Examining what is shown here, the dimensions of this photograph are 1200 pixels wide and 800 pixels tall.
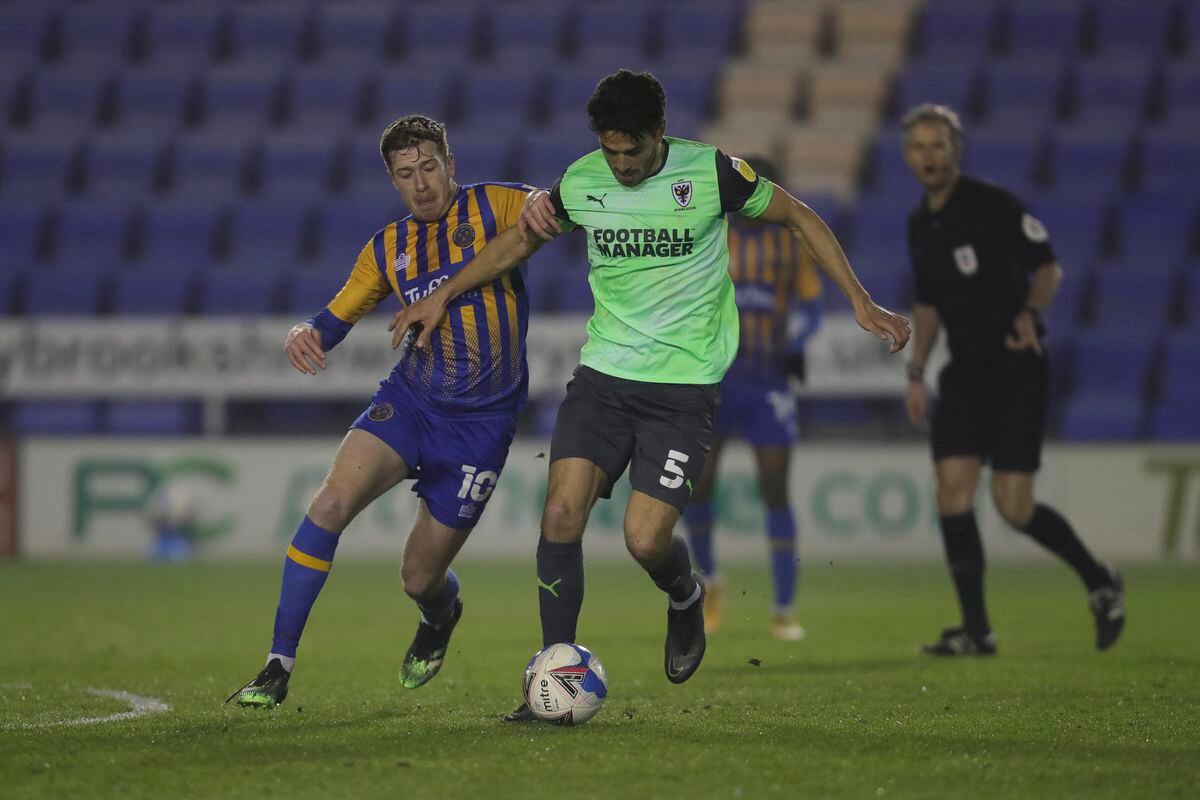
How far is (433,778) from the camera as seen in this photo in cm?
411

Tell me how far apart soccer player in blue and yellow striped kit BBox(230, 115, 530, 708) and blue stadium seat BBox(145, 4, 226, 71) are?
14382 millimetres

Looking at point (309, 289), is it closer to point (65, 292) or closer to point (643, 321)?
point (65, 292)

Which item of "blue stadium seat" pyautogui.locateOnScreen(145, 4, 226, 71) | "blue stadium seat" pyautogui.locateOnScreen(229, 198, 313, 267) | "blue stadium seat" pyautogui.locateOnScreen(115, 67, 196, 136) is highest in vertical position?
"blue stadium seat" pyautogui.locateOnScreen(145, 4, 226, 71)

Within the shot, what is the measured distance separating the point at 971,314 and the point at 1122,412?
7.44 metres

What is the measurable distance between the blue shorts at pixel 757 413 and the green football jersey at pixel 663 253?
120 inches

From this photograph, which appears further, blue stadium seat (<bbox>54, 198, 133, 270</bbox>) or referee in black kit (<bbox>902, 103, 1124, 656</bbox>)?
blue stadium seat (<bbox>54, 198, 133, 270</bbox>)

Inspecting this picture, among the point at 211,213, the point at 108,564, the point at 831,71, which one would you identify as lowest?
the point at 108,564

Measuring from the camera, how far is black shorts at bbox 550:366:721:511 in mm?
5410

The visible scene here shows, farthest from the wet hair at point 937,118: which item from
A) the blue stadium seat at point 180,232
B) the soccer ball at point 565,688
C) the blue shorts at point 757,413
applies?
the blue stadium seat at point 180,232

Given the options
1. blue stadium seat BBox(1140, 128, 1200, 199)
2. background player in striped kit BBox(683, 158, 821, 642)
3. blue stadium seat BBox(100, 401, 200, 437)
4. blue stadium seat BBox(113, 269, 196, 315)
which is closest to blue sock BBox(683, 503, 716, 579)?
background player in striped kit BBox(683, 158, 821, 642)

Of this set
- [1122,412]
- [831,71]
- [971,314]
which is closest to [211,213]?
[831,71]

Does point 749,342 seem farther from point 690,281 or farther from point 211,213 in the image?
point 211,213

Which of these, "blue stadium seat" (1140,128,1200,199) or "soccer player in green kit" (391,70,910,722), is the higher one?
"blue stadium seat" (1140,128,1200,199)

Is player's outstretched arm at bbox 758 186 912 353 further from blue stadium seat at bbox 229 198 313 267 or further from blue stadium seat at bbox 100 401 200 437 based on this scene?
blue stadium seat at bbox 229 198 313 267
